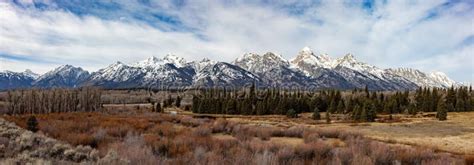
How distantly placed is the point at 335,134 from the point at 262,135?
229 inches

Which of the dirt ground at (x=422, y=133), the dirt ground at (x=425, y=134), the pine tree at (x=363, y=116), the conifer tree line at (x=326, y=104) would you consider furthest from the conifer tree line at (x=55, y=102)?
the dirt ground at (x=425, y=134)

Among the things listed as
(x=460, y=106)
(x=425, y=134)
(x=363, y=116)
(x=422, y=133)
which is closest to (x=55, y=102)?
(x=363, y=116)

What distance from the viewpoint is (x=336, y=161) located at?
34.3 ft

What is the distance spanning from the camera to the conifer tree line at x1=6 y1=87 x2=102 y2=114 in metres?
104

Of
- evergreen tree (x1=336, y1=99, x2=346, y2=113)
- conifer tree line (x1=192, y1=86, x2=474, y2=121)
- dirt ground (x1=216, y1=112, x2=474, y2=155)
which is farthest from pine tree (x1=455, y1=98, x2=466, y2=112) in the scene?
dirt ground (x1=216, y1=112, x2=474, y2=155)

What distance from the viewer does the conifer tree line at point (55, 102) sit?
342 ft

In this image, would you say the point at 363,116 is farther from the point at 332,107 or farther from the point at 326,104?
the point at 326,104

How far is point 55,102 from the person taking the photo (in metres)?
110

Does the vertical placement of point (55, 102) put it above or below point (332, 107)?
above

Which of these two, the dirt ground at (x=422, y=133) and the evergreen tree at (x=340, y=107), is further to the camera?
the evergreen tree at (x=340, y=107)

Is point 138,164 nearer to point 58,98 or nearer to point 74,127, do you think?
point 74,127

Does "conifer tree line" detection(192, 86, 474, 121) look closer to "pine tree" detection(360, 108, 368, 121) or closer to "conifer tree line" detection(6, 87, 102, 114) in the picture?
"pine tree" detection(360, 108, 368, 121)

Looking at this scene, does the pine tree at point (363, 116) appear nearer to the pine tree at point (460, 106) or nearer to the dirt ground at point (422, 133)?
the dirt ground at point (422, 133)

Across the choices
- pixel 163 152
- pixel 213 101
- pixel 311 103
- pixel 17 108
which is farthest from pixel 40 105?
→ pixel 163 152
